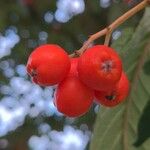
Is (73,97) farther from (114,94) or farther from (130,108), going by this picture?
(130,108)

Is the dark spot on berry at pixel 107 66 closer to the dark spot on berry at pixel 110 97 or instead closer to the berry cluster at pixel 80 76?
the berry cluster at pixel 80 76

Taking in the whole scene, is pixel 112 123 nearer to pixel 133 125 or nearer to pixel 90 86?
pixel 133 125

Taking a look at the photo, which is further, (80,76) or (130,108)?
(130,108)

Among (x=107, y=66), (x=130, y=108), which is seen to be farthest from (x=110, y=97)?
(x=130, y=108)

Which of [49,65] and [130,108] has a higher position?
[49,65]

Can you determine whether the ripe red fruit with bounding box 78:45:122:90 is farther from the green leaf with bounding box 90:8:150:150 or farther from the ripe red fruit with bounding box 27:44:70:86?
the green leaf with bounding box 90:8:150:150

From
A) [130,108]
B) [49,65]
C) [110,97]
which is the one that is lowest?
[130,108]
